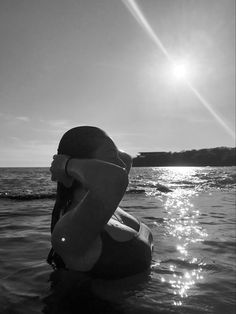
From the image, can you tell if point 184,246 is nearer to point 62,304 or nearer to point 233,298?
point 233,298

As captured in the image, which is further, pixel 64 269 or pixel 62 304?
pixel 64 269

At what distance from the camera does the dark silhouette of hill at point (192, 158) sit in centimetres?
11975

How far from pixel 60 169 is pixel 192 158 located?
A: 434ft

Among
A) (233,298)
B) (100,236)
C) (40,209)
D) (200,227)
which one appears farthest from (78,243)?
(40,209)

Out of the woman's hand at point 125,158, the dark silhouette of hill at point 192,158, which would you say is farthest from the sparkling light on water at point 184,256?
the dark silhouette of hill at point 192,158

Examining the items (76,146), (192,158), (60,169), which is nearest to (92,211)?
(60,169)

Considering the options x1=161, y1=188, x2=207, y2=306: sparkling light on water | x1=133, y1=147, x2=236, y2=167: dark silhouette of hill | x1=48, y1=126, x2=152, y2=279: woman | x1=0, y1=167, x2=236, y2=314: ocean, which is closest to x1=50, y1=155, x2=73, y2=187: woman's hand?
x1=48, y1=126, x2=152, y2=279: woman

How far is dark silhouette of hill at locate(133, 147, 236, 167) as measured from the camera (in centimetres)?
11975

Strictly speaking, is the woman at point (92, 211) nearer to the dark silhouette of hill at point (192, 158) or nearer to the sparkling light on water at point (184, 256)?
the sparkling light on water at point (184, 256)

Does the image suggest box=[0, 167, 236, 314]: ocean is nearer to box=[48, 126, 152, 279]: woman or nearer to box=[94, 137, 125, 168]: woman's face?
box=[48, 126, 152, 279]: woman

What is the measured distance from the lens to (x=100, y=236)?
145 inches

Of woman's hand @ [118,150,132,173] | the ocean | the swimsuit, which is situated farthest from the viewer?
woman's hand @ [118,150,132,173]

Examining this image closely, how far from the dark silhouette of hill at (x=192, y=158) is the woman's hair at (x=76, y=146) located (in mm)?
118583

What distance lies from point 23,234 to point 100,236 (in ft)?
12.8
